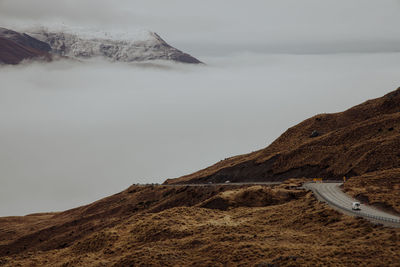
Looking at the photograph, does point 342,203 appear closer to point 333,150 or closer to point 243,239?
point 243,239

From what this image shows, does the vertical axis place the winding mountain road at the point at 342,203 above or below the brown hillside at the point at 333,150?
below

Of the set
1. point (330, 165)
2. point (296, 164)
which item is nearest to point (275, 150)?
point (296, 164)

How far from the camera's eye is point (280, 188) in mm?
61188

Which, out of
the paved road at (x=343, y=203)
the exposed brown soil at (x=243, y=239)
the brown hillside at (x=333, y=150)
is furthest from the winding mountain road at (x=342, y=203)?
the brown hillside at (x=333, y=150)

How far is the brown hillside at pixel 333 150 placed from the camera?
226 feet

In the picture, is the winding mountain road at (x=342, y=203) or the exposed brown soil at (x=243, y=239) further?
the winding mountain road at (x=342, y=203)

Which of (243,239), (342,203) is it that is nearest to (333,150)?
(342,203)

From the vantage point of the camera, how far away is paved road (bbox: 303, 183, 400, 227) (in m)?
36.9

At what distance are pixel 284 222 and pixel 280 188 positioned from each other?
60.4 ft

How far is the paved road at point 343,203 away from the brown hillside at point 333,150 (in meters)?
10.9

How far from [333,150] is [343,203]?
33432 millimetres

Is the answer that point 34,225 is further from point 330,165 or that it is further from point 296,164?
point 330,165

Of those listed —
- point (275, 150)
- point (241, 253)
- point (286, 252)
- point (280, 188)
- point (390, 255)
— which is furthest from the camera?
point (275, 150)

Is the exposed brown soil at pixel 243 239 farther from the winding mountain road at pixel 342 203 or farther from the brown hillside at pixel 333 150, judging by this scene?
the brown hillside at pixel 333 150
